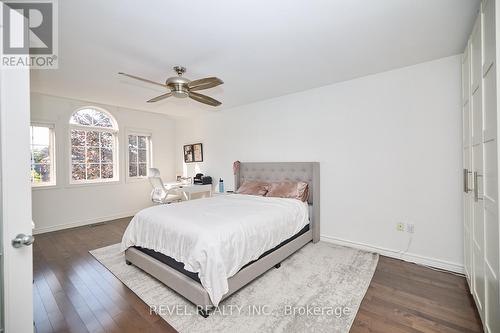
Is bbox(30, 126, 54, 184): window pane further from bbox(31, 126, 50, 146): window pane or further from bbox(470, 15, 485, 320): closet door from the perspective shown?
bbox(470, 15, 485, 320): closet door

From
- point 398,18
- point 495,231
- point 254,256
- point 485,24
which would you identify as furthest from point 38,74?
point 495,231

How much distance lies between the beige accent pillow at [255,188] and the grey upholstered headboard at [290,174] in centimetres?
20

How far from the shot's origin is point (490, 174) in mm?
1392

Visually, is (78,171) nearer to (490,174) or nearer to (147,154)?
(147,154)

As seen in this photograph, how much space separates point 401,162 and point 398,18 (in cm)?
167

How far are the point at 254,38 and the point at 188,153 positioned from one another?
4.01 meters

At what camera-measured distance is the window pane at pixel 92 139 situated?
4.55 meters

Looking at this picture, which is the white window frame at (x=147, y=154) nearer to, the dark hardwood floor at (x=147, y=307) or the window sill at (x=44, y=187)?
the window sill at (x=44, y=187)

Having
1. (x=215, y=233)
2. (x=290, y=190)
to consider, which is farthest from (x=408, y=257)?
(x=215, y=233)

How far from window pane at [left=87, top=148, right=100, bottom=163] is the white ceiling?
5.12ft

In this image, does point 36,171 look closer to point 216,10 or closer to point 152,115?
point 152,115

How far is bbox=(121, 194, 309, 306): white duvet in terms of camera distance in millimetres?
1823

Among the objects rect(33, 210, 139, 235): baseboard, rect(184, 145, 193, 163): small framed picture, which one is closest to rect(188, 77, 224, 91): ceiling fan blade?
rect(184, 145, 193, 163): small framed picture

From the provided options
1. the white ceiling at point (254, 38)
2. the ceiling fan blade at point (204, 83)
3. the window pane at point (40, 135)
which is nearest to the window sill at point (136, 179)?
the window pane at point (40, 135)
